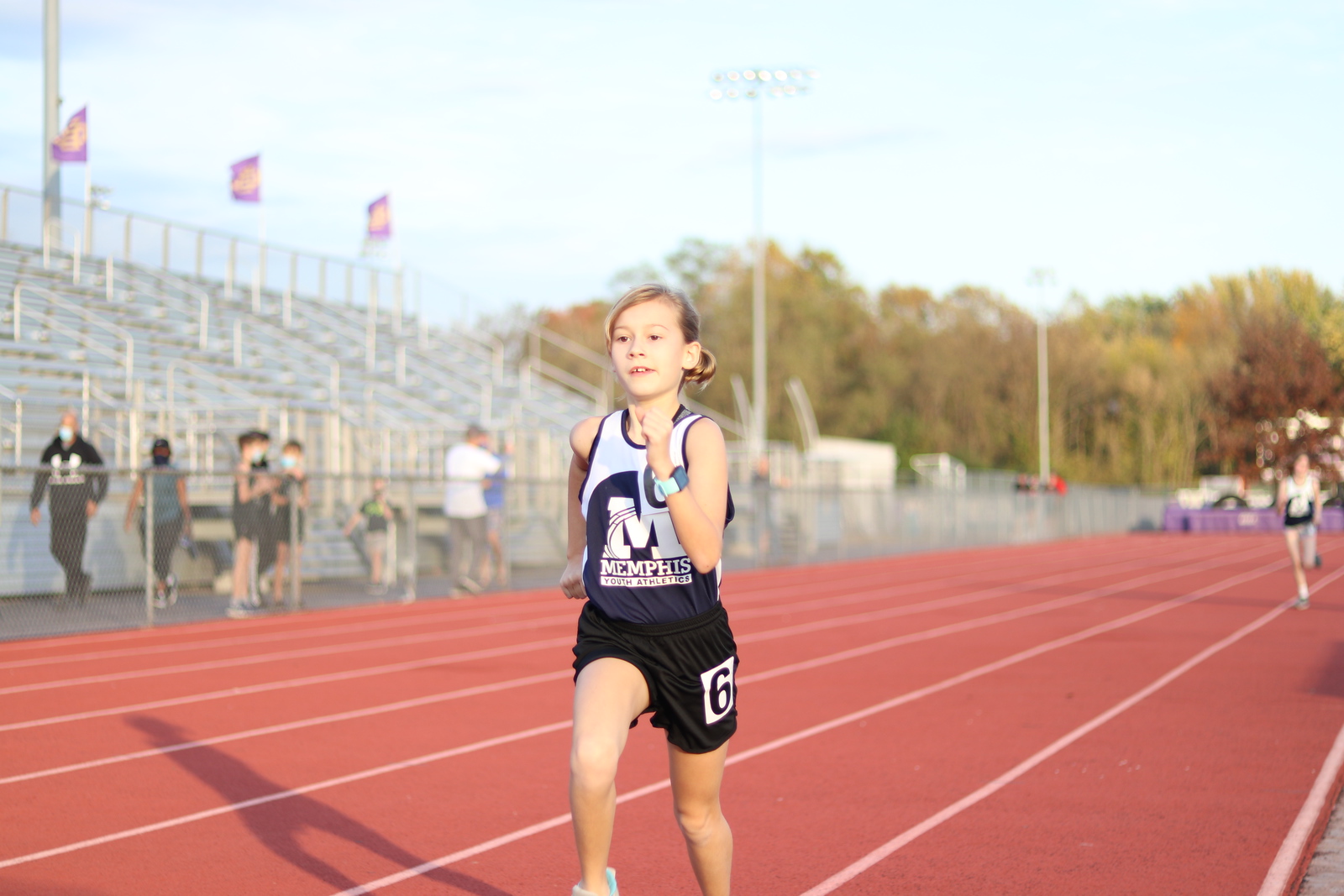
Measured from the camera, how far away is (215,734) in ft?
24.3

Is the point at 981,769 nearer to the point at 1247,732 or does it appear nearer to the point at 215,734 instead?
the point at 1247,732

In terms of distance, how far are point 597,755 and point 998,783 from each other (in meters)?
3.56

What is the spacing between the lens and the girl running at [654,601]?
3.23 meters

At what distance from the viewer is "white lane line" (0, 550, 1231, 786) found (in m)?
6.64

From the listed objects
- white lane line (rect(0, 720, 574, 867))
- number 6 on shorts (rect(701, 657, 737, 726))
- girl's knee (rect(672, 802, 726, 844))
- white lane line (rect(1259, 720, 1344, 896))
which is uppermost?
number 6 on shorts (rect(701, 657, 737, 726))

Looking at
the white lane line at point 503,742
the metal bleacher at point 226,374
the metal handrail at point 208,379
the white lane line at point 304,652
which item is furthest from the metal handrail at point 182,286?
the white lane line at point 503,742

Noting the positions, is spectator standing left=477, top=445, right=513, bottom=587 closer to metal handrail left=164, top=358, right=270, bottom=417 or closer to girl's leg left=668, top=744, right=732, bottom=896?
metal handrail left=164, top=358, right=270, bottom=417

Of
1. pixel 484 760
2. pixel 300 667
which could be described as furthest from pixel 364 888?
pixel 300 667

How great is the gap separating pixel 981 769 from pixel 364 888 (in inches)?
127

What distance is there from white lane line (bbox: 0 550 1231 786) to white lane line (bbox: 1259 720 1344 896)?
409 cm

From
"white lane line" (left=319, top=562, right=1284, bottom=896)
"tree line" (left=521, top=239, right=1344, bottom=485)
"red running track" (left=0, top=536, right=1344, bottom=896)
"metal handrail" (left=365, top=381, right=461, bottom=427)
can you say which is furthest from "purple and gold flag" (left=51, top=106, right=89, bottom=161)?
"tree line" (left=521, top=239, right=1344, bottom=485)

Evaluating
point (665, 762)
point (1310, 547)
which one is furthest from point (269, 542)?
point (1310, 547)

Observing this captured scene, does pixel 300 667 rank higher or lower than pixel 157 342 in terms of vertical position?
lower

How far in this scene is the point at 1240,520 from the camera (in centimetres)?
4362
